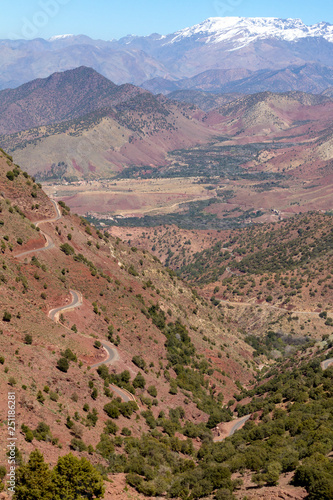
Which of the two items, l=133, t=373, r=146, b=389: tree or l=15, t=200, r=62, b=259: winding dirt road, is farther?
l=15, t=200, r=62, b=259: winding dirt road

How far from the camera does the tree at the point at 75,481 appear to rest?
30606mm

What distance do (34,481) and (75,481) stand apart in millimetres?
2912

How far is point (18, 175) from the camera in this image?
263 ft

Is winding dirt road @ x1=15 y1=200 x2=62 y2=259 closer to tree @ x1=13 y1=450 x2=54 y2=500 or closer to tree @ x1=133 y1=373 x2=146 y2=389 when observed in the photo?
tree @ x1=133 y1=373 x2=146 y2=389

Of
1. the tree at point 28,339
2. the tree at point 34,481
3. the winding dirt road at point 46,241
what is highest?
the winding dirt road at point 46,241

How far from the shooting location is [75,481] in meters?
31.0

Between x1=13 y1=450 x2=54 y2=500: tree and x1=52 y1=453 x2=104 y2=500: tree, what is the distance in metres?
0.74

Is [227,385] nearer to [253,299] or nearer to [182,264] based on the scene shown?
[253,299]

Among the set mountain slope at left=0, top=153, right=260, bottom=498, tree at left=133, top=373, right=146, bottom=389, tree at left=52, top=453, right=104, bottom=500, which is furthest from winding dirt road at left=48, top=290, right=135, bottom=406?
tree at left=52, top=453, right=104, bottom=500

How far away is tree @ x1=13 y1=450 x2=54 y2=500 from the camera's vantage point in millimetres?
28688

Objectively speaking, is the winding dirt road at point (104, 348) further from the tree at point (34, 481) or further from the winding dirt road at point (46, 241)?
the tree at point (34, 481)

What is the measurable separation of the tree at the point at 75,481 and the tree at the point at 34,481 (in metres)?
0.74

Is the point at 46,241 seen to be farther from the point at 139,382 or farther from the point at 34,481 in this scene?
the point at 34,481

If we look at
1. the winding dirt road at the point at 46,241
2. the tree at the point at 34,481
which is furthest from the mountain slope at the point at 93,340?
the tree at the point at 34,481
